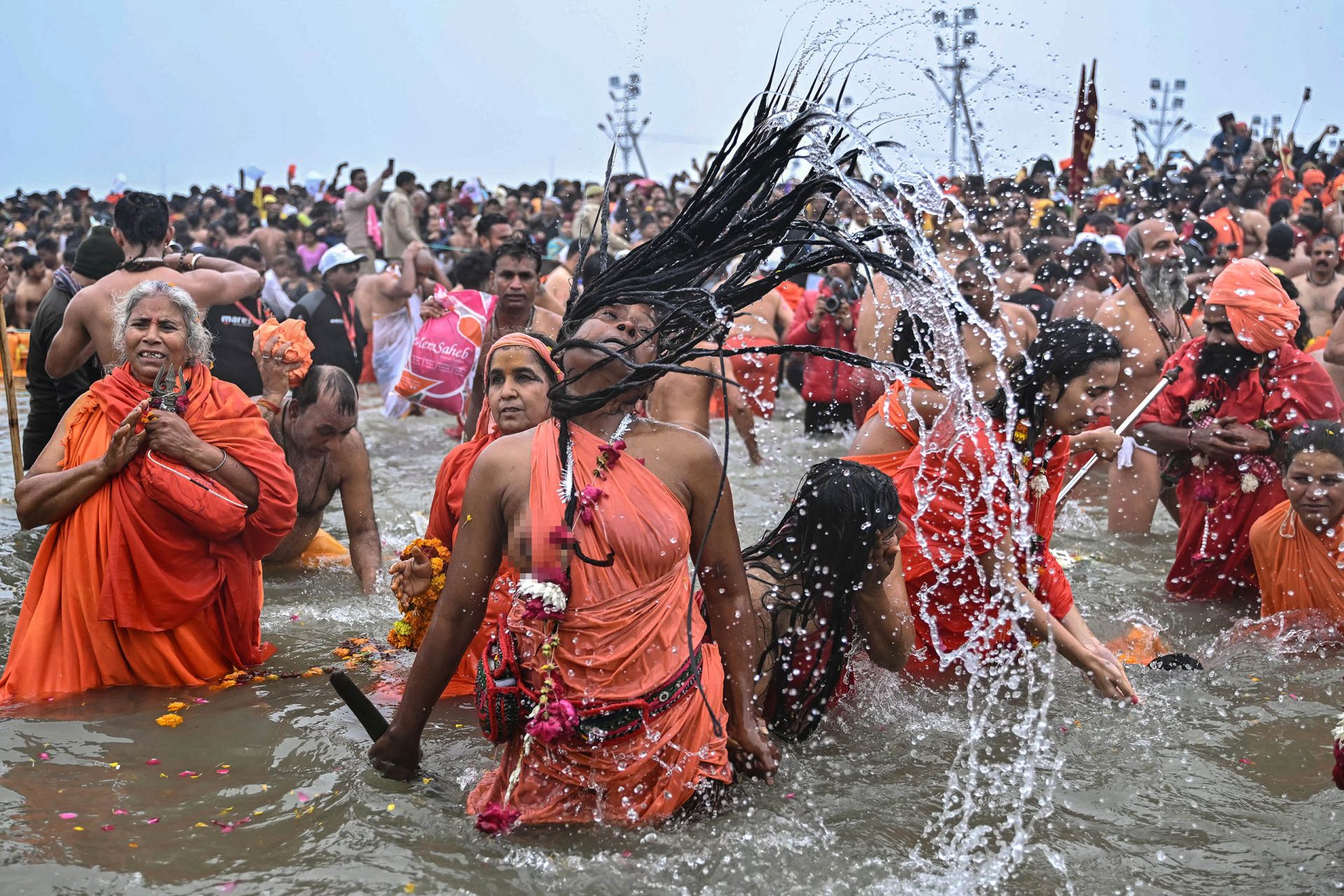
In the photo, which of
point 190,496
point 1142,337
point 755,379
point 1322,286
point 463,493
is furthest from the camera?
point 755,379

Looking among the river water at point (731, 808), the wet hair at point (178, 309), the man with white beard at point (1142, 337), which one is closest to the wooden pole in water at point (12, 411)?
the river water at point (731, 808)

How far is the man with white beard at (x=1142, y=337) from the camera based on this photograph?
7.32 m

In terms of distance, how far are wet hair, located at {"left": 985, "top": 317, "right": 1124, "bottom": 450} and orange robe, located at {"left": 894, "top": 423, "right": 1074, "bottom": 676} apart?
102mm

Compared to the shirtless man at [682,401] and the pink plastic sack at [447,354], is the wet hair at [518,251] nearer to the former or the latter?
the shirtless man at [682,401]

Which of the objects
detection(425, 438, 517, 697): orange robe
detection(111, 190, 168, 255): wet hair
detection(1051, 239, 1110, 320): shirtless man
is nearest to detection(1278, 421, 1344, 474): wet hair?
detection(425, 438, 517, 697): orange robe

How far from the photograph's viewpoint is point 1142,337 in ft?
24.3

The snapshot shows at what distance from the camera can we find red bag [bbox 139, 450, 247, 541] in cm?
436

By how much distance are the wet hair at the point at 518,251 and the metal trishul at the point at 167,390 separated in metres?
2.49

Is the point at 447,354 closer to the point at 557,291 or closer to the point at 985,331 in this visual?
the point at 557,291

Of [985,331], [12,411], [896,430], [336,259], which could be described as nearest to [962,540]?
[896,430]

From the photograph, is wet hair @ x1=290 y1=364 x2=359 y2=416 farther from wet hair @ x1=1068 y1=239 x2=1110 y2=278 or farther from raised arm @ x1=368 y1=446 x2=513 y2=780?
wet hair @ x1=1068 y1=239 x2=1110 y2=278

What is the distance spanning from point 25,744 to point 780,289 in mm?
8977

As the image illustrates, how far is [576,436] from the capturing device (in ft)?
10.5

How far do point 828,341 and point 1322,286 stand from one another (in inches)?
150
